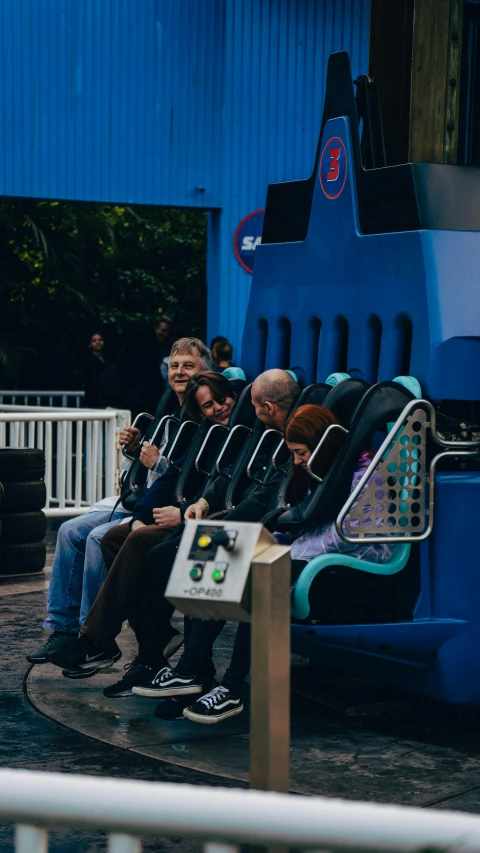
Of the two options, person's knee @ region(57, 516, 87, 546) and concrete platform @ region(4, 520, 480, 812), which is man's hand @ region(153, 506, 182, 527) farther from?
concrete platform @ region(4, 520, 480, 812)

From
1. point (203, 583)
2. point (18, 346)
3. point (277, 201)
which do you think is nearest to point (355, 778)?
point (203, 583)

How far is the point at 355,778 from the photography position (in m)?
4.55

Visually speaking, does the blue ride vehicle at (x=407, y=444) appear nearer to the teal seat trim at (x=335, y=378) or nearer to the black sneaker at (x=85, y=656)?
the teal seat trim at (x=335, y=378)

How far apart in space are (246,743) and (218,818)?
319 cm

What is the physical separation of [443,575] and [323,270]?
1.64 m

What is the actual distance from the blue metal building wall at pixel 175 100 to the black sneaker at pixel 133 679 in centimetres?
748

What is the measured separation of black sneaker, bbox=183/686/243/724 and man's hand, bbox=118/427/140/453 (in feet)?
5.75

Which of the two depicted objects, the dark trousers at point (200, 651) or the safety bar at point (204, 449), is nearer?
the dark trousers at point (200, 651)

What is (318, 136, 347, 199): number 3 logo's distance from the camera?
5.96 m

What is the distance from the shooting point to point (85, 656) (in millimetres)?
5934

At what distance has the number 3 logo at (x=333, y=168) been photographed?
596 cm

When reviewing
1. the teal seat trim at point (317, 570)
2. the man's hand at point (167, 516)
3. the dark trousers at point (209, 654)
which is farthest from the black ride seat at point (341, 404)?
the man's hand at point (167, 516)

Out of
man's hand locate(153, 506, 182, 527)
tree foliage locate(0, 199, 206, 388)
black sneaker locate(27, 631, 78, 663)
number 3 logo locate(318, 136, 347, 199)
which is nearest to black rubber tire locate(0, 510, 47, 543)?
black sneaker locate(27, 631, 78, 663)

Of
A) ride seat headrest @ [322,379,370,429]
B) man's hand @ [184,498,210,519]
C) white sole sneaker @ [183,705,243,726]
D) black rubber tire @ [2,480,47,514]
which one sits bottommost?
white sole sneaker @ [183,705,243,726]
